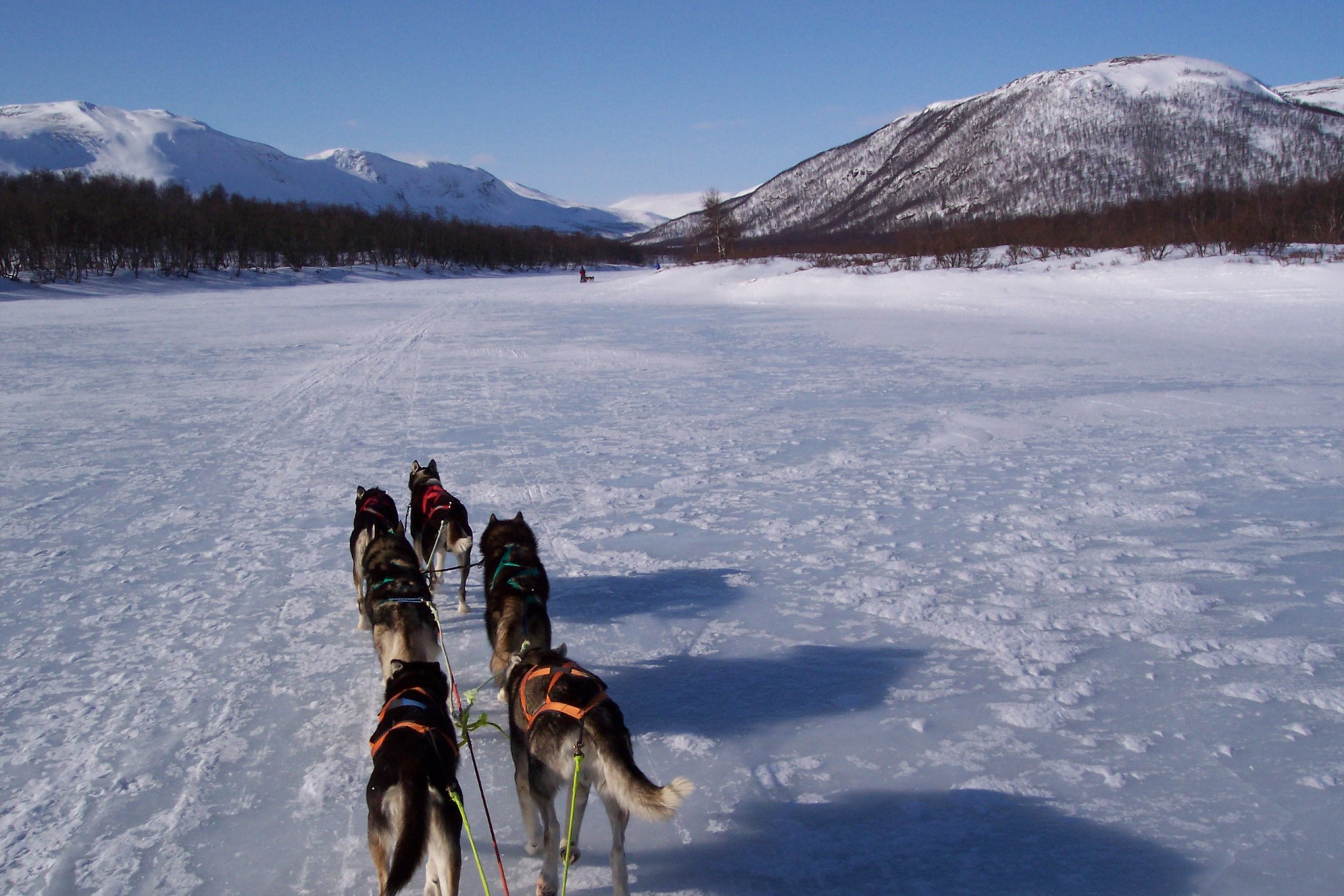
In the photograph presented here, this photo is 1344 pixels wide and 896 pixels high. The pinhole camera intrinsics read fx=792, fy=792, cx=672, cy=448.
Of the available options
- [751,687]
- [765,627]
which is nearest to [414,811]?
[751,687]

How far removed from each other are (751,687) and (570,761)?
1739 millimetres

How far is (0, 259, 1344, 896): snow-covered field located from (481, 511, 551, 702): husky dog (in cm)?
46

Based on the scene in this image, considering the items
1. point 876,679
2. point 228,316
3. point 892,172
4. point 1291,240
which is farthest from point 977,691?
point 892,172

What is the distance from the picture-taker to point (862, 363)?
50.4 ft

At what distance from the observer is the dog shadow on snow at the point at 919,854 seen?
276cm

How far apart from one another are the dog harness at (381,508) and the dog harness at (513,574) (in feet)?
3.64

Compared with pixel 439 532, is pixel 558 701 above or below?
above

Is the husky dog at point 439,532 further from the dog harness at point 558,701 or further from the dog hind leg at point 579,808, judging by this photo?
the dog hind leg at point 579,808

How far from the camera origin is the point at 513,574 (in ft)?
13.1

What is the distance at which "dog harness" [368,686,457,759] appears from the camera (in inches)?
101

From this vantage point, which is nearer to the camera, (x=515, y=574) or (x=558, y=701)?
(x=558, y=701)

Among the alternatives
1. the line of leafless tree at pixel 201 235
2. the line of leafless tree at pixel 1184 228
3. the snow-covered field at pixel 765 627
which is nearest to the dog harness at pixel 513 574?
the snow-covered field at pixel 765 627

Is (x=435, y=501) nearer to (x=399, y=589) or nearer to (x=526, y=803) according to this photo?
(x=399, y=589)

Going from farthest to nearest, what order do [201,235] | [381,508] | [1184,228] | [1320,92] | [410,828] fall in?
1. [1320,92]
2. [201,235]
3. [1184,228]
4. [381,508]
5. [410,828]
